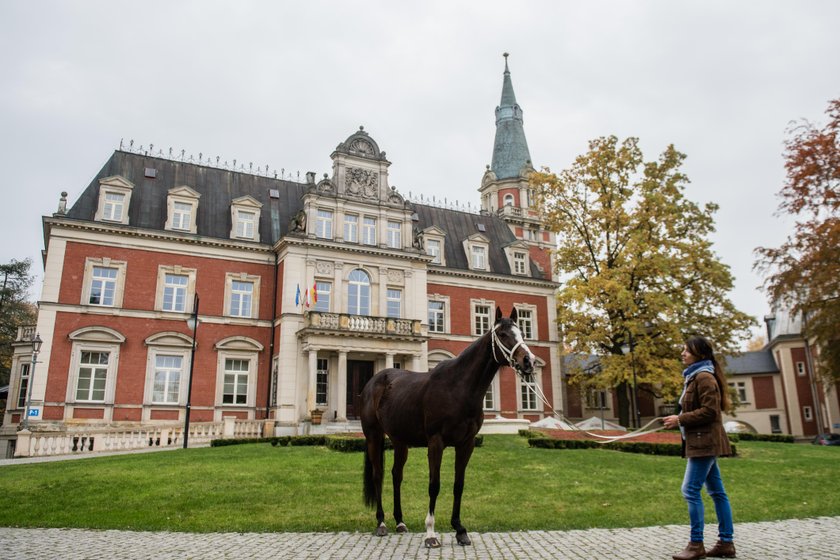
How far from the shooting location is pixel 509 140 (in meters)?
45.8

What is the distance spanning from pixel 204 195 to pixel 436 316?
47.7ft

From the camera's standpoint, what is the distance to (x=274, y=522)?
8492 millimetres

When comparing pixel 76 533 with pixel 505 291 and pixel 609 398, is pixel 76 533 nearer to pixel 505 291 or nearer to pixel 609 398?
pixel 505 291

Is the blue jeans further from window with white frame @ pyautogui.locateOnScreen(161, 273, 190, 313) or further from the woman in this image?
window with white frame @ pyautogui.locateOnScreen(161, 273, 190, 313)

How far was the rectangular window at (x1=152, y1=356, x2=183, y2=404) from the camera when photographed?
27.9 meters

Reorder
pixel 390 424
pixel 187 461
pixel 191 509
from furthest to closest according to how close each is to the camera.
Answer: pixel 187 461 < pixel 191 509 < pixel 390 424

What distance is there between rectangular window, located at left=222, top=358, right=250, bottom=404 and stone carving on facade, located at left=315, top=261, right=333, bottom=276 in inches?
225

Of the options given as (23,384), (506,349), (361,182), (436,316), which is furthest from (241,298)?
(506,349)

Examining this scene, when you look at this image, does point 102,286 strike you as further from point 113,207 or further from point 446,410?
point 446,410

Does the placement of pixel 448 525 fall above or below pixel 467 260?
below

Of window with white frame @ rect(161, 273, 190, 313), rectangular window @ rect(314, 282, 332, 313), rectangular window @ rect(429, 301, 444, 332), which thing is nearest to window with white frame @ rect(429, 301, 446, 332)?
rectangular window @ rect(429, 301, 444, 332)

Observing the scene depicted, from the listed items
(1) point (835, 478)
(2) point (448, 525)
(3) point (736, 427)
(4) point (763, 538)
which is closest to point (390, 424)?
(2) point (448, 525)

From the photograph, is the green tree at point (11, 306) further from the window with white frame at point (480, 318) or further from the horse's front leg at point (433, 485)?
the horse's front leg at point (433, 485)

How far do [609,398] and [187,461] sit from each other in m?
37.4
